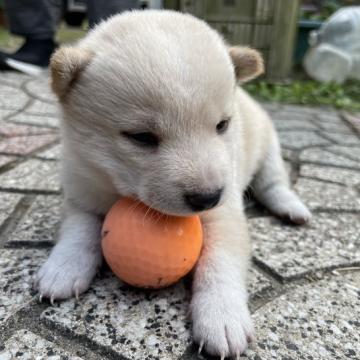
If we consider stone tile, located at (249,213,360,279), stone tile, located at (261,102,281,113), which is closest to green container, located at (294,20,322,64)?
stone tile, located at (261,102,281,113)

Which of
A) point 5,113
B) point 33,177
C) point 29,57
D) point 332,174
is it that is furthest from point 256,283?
point 29,57

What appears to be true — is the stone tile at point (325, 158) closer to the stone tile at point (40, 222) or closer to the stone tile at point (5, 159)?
the stone tile at point (40, 222)

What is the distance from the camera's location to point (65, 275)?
2.08m

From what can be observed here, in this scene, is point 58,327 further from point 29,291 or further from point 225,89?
point 225,89

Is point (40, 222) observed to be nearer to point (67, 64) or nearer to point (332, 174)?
point (67, 64)

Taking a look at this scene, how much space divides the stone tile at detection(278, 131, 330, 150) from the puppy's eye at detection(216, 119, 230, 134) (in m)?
2.85

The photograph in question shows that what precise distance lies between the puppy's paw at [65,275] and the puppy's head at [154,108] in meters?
0.39

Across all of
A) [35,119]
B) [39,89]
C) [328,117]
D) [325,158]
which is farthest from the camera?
[328,117]

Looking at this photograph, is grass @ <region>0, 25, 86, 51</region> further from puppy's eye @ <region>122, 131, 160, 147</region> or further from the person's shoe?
puppy's eye @ <region>122, 131, 160, 147</region>

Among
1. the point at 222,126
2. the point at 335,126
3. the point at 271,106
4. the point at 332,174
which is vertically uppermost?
the point at 222,126

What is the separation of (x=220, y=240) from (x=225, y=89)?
721 mm

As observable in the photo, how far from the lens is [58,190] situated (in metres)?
3.29

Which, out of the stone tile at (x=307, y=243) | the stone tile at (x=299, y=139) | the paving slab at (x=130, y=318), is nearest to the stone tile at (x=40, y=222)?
the paving slab at (x=130, y=318)

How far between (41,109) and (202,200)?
4.29m
